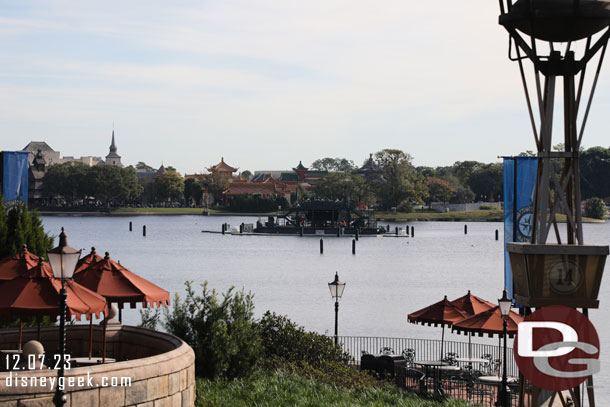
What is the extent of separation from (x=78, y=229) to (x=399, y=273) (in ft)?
267

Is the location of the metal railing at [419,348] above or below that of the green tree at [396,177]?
below

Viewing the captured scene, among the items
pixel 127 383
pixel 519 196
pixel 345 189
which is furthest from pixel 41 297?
pixel 345 189

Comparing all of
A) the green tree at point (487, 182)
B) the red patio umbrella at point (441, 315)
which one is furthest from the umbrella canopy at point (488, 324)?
the green tree at point (487, 182)

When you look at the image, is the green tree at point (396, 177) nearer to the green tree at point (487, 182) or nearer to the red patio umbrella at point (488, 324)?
the green tree at point (487, 182)

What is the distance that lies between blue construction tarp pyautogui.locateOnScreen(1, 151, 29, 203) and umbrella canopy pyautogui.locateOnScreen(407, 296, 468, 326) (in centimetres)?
1452

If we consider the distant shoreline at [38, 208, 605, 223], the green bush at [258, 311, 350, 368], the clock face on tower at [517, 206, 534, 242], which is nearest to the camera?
the green bush at [258, 311, 350, 368]

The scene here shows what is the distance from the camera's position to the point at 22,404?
11.6m

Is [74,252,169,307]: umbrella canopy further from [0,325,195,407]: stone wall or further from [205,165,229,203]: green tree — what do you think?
[205,165,229,203]: green tree

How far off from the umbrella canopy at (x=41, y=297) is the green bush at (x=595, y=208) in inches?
6611

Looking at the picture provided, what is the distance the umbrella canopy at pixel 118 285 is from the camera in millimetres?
17219

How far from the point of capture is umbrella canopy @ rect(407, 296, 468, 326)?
2364 cm

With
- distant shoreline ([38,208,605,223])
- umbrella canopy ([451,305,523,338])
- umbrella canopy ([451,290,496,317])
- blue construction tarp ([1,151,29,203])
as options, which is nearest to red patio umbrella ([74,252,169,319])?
umbrella canopy ([451,305,523,338])

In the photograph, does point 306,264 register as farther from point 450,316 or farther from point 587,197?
point 587,197

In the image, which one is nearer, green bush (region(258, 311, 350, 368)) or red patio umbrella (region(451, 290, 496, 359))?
green bush (region(258, 311, 350, 368))
